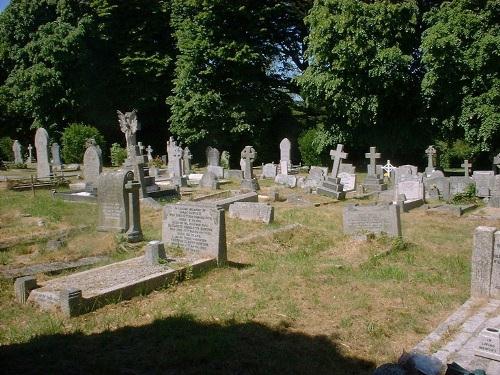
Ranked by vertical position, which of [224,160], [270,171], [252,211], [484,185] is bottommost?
[252,211]

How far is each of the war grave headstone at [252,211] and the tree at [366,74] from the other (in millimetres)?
14920

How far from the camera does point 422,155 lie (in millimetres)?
29672

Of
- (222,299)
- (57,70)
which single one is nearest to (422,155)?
(57,70)

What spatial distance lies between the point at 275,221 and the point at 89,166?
9.07 m

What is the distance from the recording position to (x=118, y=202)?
11.8 metres

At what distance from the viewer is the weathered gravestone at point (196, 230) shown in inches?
352

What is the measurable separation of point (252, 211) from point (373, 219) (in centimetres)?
354

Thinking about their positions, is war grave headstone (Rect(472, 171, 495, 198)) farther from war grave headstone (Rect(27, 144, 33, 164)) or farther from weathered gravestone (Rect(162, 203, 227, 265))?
war grave headstone (Rect(27, 144, 33, 164))

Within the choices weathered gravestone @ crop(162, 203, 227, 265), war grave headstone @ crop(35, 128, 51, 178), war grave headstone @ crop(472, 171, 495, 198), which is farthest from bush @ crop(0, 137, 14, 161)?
war grave headstone @ crop(472, 171, 495, 198)

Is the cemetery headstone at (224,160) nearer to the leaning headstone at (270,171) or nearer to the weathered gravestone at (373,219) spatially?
the leaning headstone at (270,171)

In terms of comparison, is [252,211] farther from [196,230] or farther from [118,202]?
[196,230]

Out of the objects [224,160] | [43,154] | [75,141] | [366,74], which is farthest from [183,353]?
[75,141]

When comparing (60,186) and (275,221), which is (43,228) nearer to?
(275,221)

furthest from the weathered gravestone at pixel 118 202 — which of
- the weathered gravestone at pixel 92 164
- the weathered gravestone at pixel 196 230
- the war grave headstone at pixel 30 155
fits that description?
the war grave headstone at pixel 30 155
